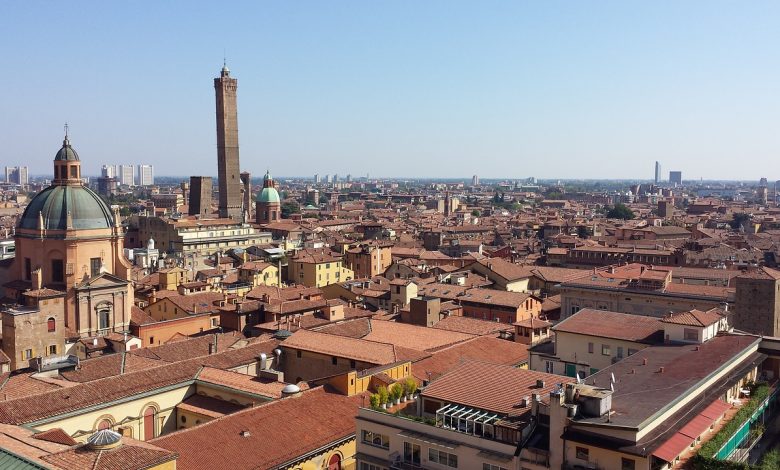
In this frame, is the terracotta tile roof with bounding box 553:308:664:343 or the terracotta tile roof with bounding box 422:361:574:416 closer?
the terracotta tile roof with bounding box 422:361:574:416

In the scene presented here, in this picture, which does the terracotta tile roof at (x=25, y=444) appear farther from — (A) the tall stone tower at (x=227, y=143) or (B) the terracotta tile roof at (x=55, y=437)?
(A) the tall stone tower at (x=227, y=143)

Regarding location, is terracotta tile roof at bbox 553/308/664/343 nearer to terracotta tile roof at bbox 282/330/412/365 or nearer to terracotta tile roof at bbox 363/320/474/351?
terracotta tile roof at bbox 363/320/474/351

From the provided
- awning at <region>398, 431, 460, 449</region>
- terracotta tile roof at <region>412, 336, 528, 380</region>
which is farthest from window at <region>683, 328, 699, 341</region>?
awning at <region>398, 431, 460, 449</region>

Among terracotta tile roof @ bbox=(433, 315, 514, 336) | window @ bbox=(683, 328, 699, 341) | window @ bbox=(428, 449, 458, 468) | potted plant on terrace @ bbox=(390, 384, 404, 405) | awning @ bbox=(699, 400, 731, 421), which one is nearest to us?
window @ bbox=(428, 449, 458, 468)

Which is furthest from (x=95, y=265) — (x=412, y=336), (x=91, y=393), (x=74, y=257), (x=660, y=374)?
(x=660, y=374)

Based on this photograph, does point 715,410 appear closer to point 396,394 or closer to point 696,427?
point 696,427

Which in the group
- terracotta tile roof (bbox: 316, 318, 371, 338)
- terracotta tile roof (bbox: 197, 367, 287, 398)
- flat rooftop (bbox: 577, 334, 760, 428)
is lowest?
terracotta tile roof (bbox: 197, 367, 287, 398)

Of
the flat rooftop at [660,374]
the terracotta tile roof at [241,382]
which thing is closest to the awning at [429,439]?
the flat rooftop at [660,374]
